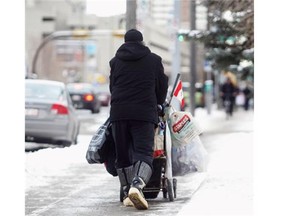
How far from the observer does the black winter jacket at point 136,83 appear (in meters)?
8.05

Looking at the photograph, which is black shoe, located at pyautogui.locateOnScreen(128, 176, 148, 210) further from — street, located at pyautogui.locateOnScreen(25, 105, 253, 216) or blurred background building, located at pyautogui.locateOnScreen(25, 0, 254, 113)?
blurred background building, located at pyautogui.locateOnScreen(25, 0, 254, 113)

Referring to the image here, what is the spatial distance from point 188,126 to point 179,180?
256 cm

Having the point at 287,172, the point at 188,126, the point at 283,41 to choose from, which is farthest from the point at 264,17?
the point at 188,126

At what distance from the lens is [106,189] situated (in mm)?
10094

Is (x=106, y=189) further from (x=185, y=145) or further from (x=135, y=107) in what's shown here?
(x=135, y=107)

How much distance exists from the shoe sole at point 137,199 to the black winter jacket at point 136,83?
28.0 inches

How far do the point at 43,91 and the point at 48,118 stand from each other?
1.01 m

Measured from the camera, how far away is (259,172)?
20.4 ft

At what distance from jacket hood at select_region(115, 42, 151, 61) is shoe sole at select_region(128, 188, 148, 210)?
128 centimetres

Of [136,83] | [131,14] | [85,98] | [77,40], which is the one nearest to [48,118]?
[131,14]

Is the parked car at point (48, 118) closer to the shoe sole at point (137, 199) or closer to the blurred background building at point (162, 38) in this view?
the blurred background building at point (162, 38)

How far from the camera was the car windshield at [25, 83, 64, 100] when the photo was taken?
16.8m

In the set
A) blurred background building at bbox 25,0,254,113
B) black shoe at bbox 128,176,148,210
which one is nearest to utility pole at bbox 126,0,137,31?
blurred background building at bbox 25,0,254,113
